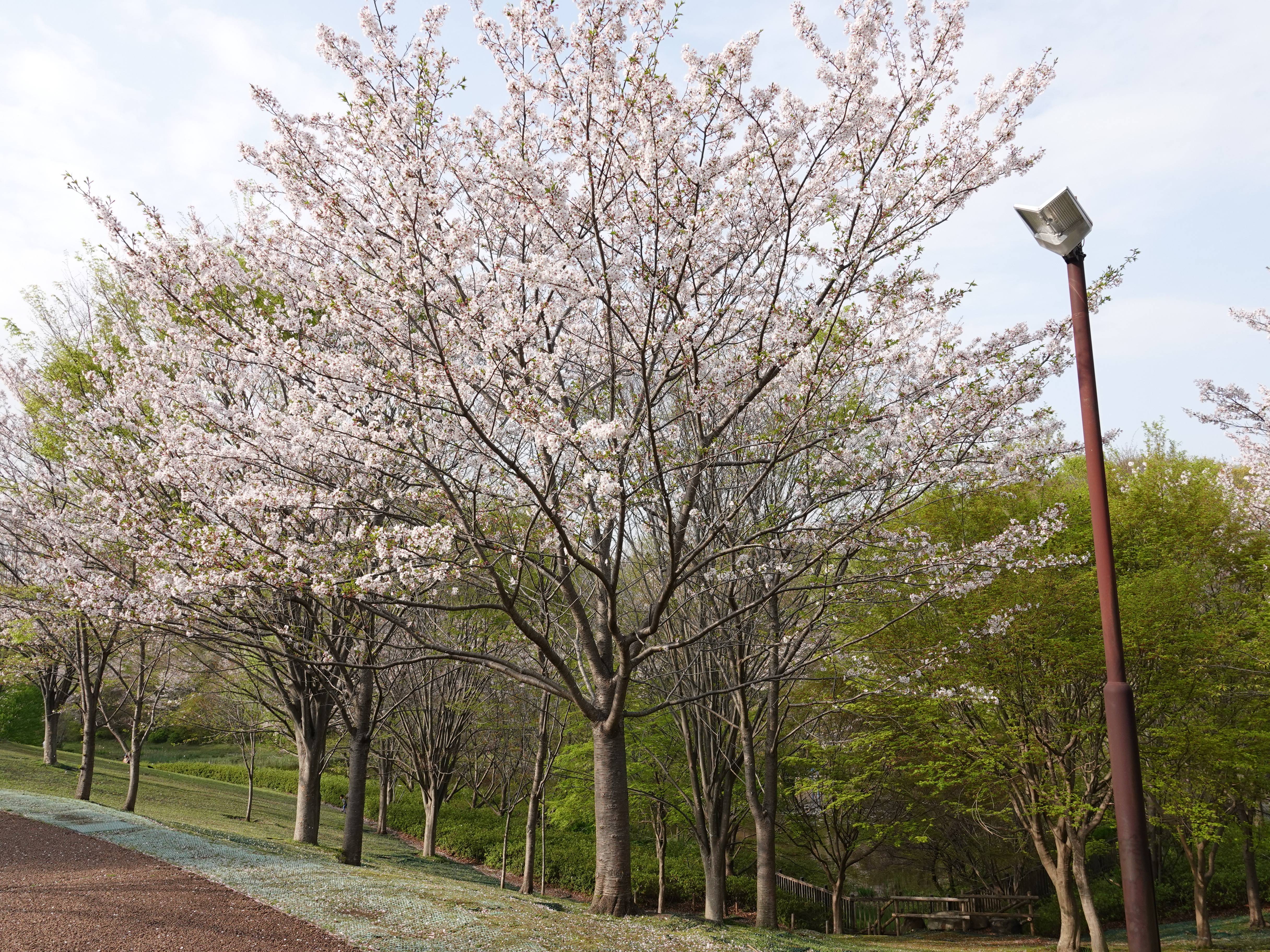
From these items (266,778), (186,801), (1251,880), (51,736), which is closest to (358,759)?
(186,801)

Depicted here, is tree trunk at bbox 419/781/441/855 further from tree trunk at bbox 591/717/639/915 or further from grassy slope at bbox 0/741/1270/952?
tree trunk at bbox 591/717/639/915

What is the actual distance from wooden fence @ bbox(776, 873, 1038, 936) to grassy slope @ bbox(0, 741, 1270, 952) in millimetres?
835

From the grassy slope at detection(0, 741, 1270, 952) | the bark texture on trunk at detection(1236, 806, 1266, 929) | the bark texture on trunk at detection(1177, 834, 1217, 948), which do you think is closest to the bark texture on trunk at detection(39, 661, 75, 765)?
the grassy slope at detection(0, 741, 1270, 952)

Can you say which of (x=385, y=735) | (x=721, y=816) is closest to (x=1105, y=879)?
(x=721, y=816)

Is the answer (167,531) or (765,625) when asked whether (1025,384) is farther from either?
(167,531)

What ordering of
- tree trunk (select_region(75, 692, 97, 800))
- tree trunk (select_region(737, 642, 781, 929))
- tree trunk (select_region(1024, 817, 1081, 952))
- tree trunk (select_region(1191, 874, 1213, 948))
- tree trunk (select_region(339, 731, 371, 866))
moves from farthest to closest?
tree trunk (select_region(1191, 874, 1213, 948))
tree trunk (select_region(1024, 817, 1081, 952))
tree trunk (select_region(75, 692, 97, 800))
tree trunk (select_region(737, 642, 781, 929))
tree trunk (select_region(339, 731, 371, 866))

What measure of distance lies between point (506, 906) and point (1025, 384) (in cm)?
791

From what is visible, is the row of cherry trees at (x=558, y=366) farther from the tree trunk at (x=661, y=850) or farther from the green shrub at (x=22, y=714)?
the green shrub at (x=22, y=714)

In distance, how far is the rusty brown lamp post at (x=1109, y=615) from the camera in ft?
13.7

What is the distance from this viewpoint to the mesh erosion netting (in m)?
6.72

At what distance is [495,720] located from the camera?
854 inches

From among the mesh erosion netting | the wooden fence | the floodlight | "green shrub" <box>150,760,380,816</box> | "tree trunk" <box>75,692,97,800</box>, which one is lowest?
the wooden fence

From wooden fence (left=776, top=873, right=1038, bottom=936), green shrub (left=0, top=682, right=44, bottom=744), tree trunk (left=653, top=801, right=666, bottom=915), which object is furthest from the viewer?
green shrub (left=0, top=682, right=44, bottom=744)

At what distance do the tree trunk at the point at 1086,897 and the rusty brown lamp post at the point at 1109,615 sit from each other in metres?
12.2
